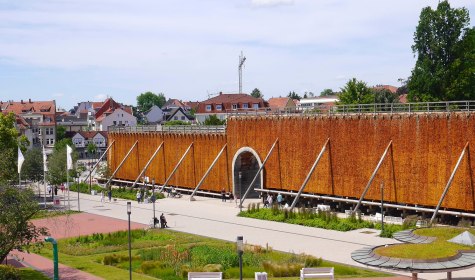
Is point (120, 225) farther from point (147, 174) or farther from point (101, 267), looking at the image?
point (147, 174)

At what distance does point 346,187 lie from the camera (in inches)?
1767

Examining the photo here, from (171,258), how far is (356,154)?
698 inches

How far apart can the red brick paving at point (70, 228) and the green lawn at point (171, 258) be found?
0.88m

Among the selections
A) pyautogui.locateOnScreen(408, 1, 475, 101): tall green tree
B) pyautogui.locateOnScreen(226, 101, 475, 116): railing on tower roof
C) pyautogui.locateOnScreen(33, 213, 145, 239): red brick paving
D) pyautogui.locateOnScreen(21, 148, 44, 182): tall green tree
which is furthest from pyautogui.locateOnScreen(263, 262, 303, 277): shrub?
pyautogui.locateOnScreen(21, 148, 44, 182): tall green tree

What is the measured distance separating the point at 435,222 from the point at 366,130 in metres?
8.88

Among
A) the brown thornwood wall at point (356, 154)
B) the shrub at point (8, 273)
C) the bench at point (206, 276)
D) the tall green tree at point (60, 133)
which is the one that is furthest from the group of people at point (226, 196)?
the tall green tree at point (60, 133)

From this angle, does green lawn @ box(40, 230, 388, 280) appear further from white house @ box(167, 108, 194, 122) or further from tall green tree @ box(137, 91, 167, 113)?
tall green tree @ box(137, 91, 167, 113)

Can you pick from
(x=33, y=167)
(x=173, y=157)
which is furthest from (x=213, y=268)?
(x=33, y=167)

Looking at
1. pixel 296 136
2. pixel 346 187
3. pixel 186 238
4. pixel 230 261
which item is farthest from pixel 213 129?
pixel 230 261

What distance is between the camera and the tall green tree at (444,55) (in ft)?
191

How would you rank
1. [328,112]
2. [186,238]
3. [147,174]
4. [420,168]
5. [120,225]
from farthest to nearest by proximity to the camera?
[147,174] < [328,112] < [120,225] < [420,168] < [186,238]

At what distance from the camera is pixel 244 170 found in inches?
2172

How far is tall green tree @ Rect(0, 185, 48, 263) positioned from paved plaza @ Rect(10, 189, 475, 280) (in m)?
12.2

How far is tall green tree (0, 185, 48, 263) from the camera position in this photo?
82.1 ft
